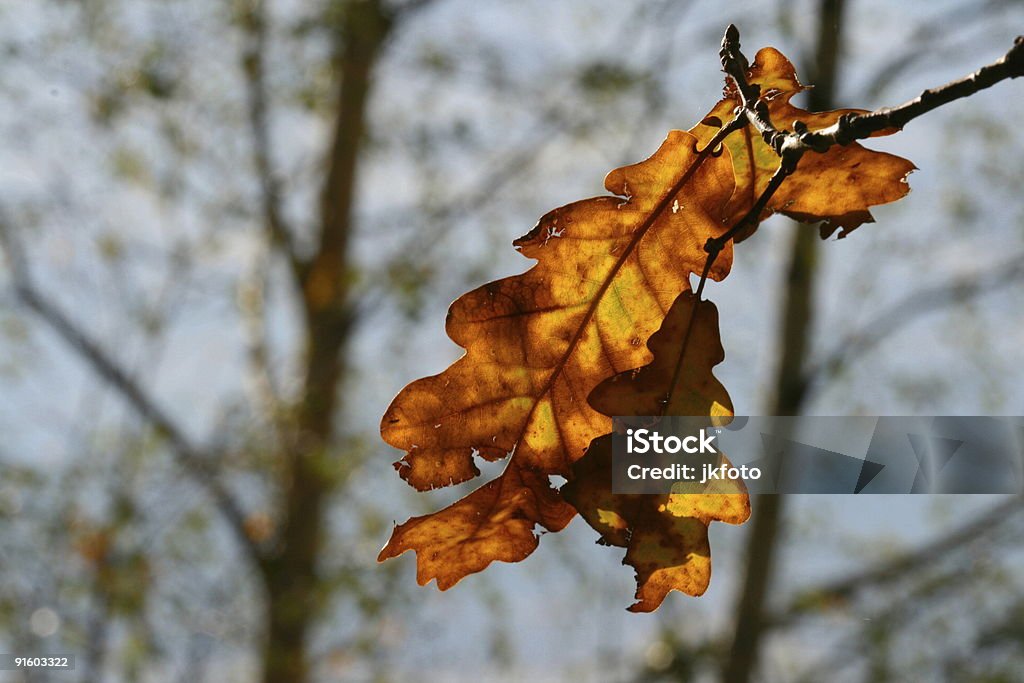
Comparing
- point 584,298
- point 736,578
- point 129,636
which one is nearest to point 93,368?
point 129,636

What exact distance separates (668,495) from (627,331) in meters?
0.07

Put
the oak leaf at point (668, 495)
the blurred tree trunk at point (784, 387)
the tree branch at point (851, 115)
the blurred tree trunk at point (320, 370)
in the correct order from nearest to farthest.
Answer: the tree branch at point (851, 115) → the oak leaf at point (668, 495) → the blurred tree trunk at point (784, 387) → the blurred tree trunk at point (320, 370)

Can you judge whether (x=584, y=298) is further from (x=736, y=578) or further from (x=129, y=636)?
(x=129, y=636)

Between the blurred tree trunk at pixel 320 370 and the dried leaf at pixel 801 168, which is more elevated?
the blurred tree trunk at pixel 320 370

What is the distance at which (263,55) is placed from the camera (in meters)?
4.08

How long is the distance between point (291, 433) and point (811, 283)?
6.35ft

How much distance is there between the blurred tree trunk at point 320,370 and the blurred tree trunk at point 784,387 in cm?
145

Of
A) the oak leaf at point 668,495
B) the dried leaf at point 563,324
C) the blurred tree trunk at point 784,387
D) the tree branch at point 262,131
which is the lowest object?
the oak leaf at point 668,495

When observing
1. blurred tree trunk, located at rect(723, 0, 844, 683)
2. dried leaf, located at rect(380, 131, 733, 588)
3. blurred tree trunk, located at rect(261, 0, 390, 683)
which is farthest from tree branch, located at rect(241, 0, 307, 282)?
dried leaf, located at rect(380, 131, 733, 588)

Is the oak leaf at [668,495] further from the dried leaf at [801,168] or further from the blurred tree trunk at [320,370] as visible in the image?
the blurred tree trunk at [320,370]

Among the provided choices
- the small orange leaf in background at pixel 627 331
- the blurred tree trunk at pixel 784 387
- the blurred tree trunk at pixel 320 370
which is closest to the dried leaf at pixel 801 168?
the small orange leaf in background at pixel 627 331

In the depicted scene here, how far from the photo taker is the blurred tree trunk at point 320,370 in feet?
12.6

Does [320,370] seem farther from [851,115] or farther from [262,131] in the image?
[851,115]

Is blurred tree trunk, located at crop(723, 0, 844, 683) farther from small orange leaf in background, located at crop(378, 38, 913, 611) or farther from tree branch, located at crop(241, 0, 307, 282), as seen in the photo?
small orange leaf in background, located at crop(378, 38, 913, 611)
